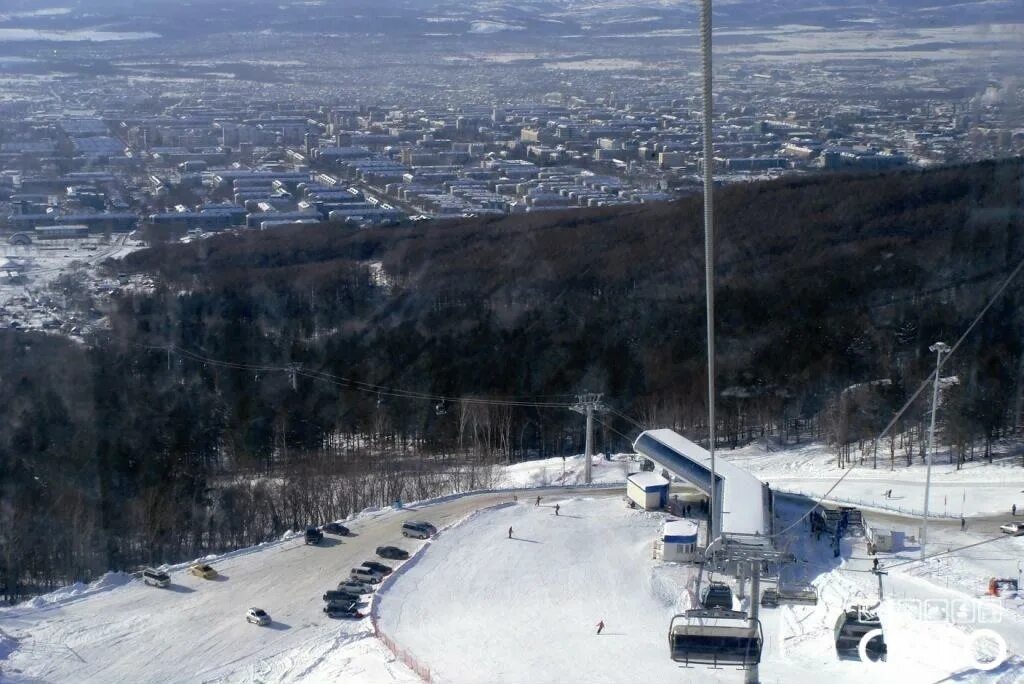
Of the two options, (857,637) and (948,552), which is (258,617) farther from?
(948,552)

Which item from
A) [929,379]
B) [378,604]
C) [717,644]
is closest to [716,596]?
[378,604]

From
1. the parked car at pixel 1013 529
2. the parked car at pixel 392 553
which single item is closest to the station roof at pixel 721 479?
the parked car at pixel 1013 529

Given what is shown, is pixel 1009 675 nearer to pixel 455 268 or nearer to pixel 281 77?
pixel 455 268

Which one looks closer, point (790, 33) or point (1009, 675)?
point (1009, 675)

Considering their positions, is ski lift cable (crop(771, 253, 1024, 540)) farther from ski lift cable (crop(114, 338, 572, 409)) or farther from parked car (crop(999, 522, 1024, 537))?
ski lift cable (crop(114, 338, 572, 409))

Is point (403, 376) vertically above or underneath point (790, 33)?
underneath

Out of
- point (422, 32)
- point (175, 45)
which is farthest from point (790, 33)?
point (175, 45)

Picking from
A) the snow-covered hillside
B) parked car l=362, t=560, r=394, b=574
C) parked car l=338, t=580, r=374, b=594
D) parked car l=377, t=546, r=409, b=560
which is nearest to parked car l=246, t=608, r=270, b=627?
the snow-covered hillside
